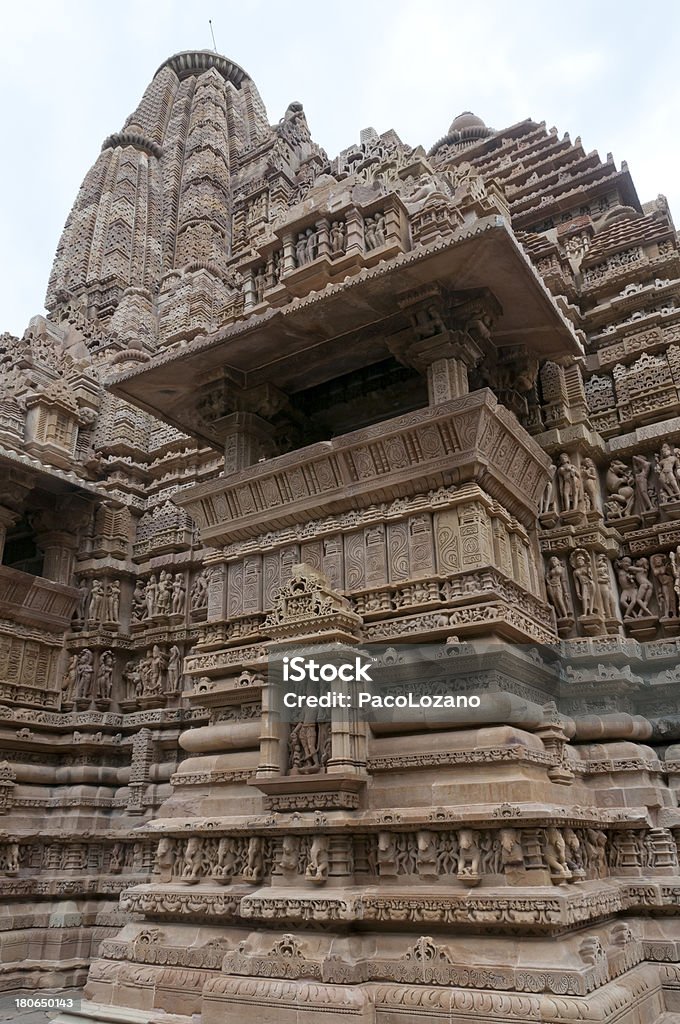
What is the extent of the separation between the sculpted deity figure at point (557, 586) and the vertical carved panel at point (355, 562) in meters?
2.75

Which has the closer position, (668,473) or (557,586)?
(557,586)

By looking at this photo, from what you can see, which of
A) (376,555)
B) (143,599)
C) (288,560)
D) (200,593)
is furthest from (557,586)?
(143,599)

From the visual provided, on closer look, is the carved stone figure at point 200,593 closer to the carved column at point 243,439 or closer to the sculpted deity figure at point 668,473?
→ the carved column at point 243,439

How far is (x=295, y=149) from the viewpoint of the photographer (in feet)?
96.9

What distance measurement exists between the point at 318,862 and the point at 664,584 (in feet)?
19.0

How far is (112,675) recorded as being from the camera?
14945 mm

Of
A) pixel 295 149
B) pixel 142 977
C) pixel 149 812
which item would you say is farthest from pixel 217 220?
pixel 142 977

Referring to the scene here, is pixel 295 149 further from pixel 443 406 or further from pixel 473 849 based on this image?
pixel 473 849

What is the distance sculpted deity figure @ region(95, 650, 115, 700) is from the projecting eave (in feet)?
16.9

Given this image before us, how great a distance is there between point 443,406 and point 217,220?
22.2m

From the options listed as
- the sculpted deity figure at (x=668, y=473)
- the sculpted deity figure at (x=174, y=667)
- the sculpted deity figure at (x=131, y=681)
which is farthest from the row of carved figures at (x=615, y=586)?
the sculpted deity figure at (x=131, y=681)

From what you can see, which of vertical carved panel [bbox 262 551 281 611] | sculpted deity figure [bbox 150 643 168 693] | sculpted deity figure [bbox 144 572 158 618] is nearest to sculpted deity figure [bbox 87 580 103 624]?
sculpted deity figure [bbox 144 572 158 618]

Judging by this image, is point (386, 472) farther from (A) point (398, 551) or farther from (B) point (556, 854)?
(B) point (556, 854)

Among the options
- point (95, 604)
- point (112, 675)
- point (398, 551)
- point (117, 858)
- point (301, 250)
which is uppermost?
point (301, 250)
